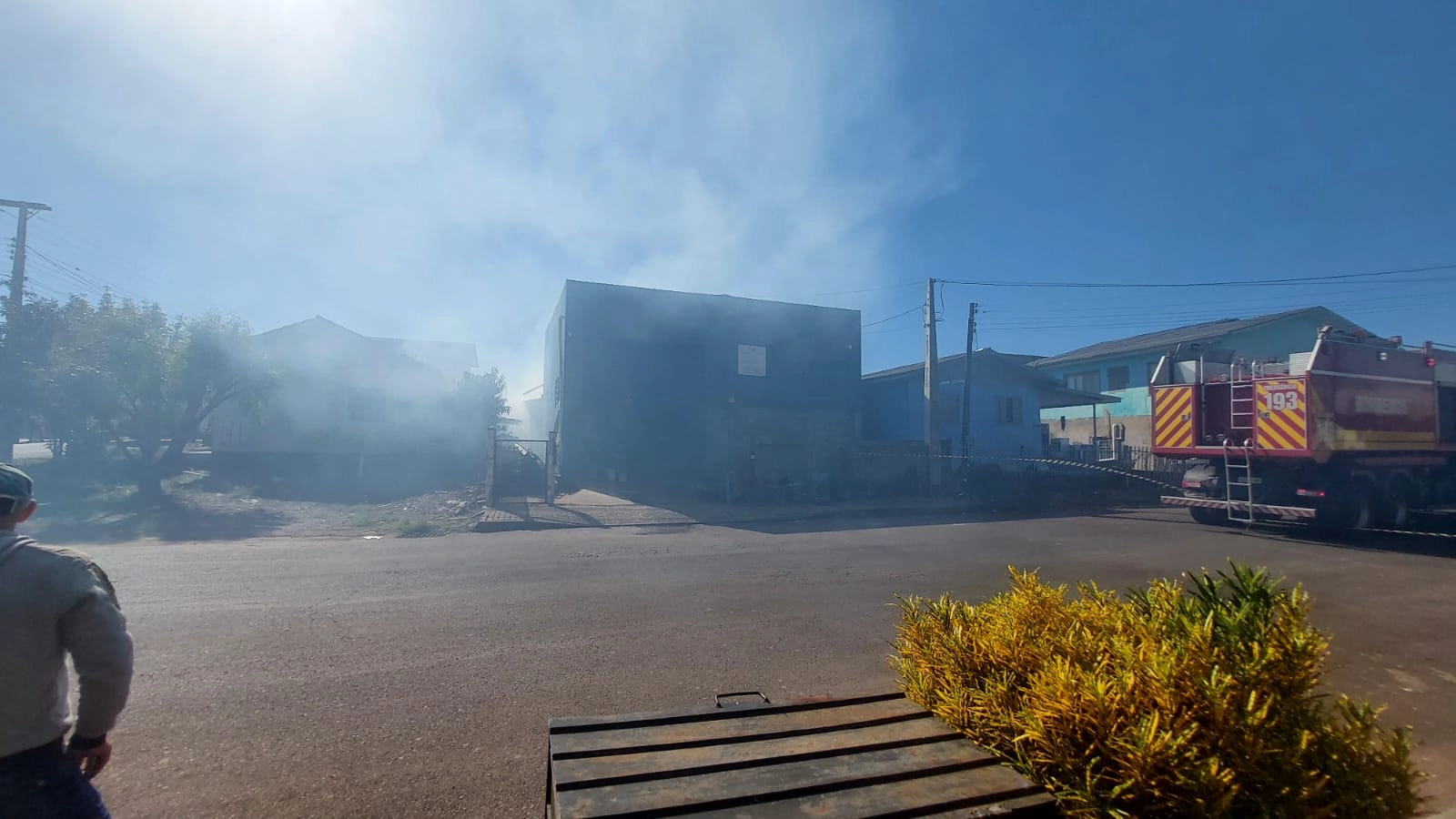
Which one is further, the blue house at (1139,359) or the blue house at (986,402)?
the blue house at (1139,359)

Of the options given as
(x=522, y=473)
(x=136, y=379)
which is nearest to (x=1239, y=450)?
(x=522, y=473)

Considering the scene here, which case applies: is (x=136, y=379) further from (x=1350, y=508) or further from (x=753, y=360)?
(x=1350, y=508)

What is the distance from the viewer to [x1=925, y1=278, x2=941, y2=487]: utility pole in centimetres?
1933

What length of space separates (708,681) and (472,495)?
14880 mm

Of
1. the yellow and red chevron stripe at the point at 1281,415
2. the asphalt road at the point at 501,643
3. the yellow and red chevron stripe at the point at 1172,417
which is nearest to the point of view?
the asphalt road at the point at 501,643

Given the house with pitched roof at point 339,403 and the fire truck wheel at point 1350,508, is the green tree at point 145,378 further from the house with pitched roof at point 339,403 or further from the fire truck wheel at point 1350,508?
the fire truck wheel at point 1350,508

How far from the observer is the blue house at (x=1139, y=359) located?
28.2 m

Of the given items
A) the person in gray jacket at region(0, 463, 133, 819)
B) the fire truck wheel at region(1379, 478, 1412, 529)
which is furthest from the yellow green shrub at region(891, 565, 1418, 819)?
the fire truck wheel at region(1379, 478, 1412, 529)

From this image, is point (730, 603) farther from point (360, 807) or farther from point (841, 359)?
point (841, 359)

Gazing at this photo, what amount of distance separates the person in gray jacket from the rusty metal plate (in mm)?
1208

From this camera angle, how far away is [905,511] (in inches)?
627

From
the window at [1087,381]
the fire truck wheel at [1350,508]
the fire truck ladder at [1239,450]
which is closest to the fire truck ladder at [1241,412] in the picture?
Result: the fire truck ladder at [1239,450]

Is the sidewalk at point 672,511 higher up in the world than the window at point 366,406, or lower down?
lower down

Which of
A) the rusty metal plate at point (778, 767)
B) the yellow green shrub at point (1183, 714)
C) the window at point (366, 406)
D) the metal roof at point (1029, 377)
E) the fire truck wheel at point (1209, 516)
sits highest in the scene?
the metal roof at point (1029, 377)
